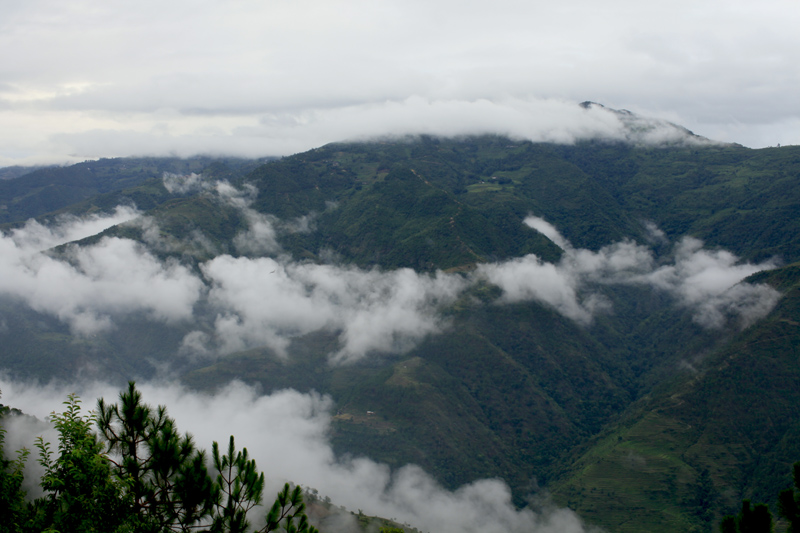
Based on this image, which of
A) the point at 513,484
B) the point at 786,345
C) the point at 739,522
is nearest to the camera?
the point at 739,522

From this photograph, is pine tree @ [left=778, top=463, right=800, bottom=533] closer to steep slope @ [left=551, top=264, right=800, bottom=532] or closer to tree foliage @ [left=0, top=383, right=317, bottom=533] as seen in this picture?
tree foliage @ [left=0, top=383, right=317, bottom=533]

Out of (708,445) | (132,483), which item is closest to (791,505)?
(132,483)

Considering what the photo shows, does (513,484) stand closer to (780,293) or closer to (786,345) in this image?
(786,345)

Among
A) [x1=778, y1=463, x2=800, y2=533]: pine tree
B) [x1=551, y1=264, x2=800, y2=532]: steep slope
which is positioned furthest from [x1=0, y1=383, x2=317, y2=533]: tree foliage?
[x1=551, y1=264, x2=800, y2=532]: steep slope

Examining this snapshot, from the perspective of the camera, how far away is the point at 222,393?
198m

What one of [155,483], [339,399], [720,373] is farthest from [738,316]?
[155,483]

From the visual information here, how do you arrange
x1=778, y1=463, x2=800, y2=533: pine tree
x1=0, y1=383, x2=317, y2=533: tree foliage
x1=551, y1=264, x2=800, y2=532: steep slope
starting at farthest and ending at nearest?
x1=551, y1=264, x2=800, y2=532: steep slope → x1=778, y1=463, x2=800, y2=533: pine tree → x1=0, y1=383, x2=317, y2=533: tree foliage

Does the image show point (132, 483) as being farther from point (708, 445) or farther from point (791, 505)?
point (708, 445)

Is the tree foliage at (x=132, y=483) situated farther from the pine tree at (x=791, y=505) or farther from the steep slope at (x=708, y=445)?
the steep slope at (x=708, y=445)

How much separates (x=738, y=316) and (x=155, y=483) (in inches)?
7592

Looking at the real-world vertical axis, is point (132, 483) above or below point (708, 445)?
below

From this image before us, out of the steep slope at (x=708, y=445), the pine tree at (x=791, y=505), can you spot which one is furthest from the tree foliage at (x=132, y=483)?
the steep slope at (x=708, y=445)

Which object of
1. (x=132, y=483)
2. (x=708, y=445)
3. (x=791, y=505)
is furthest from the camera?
(x=708, y=445)

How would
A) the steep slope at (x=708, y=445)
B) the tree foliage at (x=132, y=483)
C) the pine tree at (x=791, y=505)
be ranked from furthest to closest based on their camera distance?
the steep slope at (x=708, y=445), the pine tree at (x=791, y=505), the tree foliage at (x=132, y=483)
